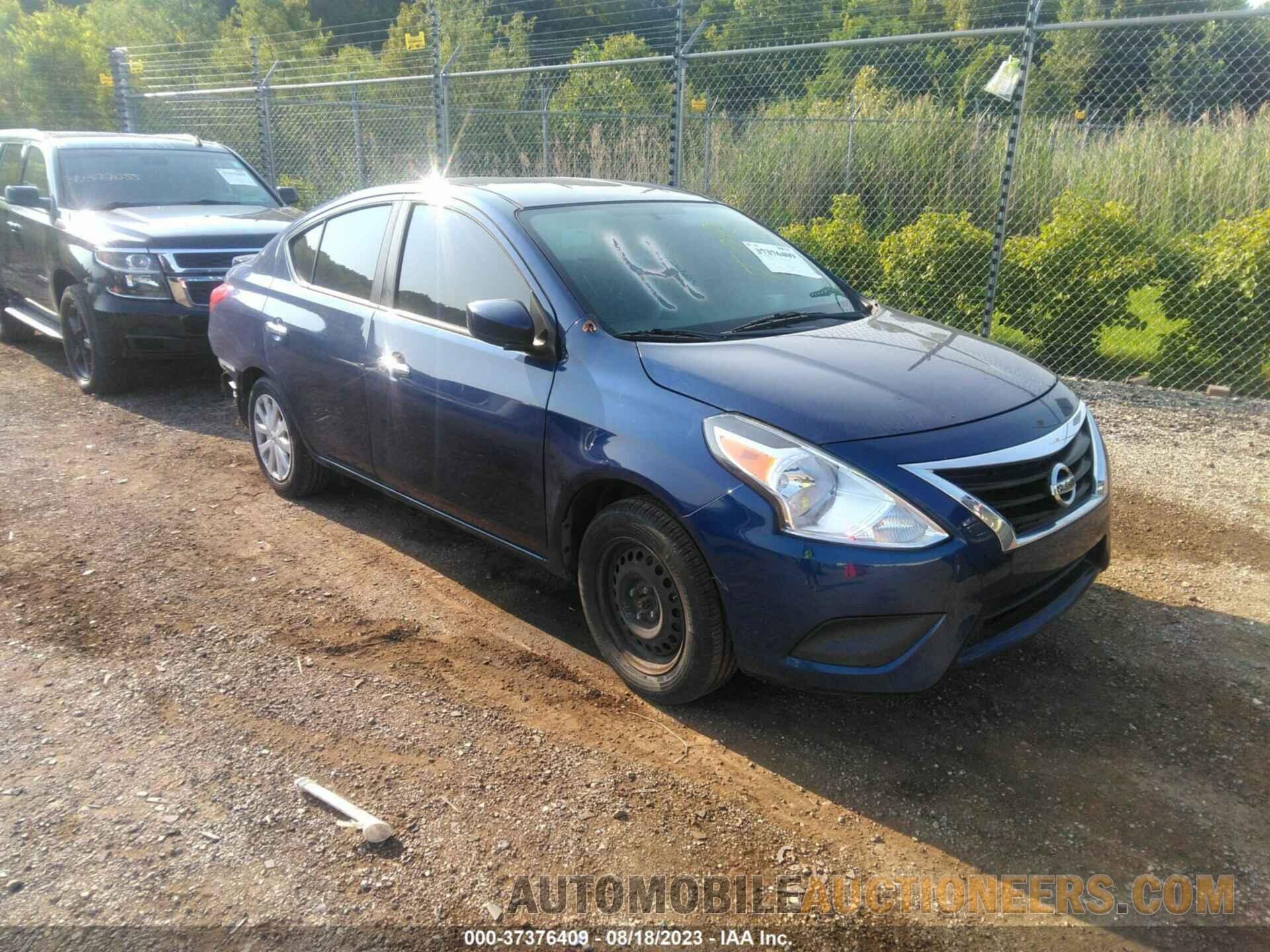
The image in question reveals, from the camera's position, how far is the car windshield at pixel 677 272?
3594mm

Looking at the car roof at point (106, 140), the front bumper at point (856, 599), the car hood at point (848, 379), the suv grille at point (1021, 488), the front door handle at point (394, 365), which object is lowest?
the front bumper at point (856, 599)

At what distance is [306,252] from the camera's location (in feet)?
16.2

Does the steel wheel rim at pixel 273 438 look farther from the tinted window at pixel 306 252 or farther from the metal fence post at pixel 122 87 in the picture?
the metal fence post at pixel 122 87

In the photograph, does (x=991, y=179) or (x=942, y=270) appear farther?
(x=991, y=179)

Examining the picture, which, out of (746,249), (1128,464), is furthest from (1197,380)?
(746,249)

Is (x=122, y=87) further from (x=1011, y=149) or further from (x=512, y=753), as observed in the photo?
(x=512, y=753)

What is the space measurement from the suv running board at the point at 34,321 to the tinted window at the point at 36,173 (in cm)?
105

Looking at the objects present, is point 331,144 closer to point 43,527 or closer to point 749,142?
point 749,142

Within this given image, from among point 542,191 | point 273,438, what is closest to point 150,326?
point 273,438

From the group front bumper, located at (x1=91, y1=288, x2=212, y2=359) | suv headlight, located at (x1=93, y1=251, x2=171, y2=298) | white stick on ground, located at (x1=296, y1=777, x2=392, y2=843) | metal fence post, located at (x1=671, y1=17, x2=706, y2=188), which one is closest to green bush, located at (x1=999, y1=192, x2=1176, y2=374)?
metal fence post, located at (x1=671, y1=17, x2=706, y2=188)

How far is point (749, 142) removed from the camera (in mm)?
11961

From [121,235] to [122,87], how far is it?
31.8ft

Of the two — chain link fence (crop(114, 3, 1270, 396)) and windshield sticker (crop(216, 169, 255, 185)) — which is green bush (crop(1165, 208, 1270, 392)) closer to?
chain link fence (crop(114, 3, 1270, 396))

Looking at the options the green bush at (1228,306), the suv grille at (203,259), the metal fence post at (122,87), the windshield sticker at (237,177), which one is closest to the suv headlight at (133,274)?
the suv grille at (203,259)
